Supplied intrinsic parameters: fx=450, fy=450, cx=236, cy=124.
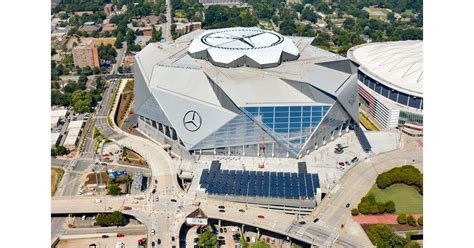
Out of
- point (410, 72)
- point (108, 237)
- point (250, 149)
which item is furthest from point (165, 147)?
point (410, 72)

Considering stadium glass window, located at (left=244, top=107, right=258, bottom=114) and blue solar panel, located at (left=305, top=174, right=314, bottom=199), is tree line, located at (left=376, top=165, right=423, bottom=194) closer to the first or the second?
blue solar panel, located at (left=305, top=174, right=314, bottom=199)

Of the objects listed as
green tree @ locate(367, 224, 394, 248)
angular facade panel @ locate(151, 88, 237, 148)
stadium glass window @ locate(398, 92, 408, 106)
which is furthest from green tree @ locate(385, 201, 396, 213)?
stadium glass window @ locate(398, 92, 408, 106)

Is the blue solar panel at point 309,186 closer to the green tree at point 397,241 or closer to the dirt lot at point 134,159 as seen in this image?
the green tree at point 397,241

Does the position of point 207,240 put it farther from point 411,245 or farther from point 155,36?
point 155,36

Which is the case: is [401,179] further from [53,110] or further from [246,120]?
[53,110]

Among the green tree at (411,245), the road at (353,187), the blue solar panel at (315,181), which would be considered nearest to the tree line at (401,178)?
the road at (353,187)

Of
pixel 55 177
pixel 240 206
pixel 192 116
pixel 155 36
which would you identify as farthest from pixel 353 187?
pixel 155 36
